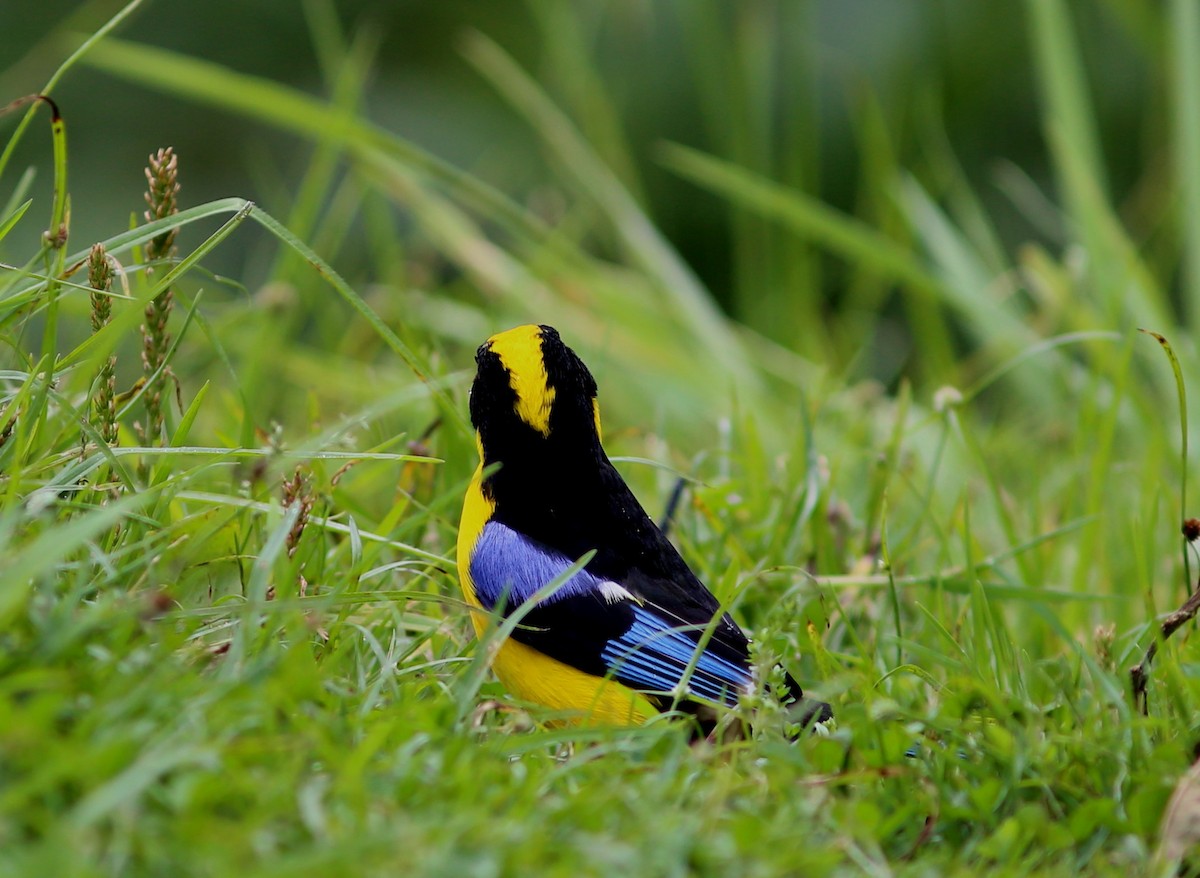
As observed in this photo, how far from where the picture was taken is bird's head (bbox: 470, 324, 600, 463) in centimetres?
246

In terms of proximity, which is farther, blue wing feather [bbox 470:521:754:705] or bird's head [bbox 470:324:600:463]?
bird's head [bbox 470:324:600:463]

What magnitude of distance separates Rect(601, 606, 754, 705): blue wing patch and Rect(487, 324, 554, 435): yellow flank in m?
0.44

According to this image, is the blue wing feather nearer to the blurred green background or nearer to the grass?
the grass

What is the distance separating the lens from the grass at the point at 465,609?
4.55ft

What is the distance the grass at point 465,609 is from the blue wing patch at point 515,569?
0.10 m

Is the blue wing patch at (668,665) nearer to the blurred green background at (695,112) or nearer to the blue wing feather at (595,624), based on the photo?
the blue wing feather at (595,624)

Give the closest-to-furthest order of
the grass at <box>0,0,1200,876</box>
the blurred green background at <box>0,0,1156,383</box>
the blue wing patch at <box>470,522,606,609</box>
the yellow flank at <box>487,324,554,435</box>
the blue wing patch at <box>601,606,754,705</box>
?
the grass at <box>0,0,1200,876</box> → the blue wing patch at <box>601,606,754,705</box> → the blue wing patch at <box>470,522,606,609</box> → the yellow flank at <box>487,324,554,435</box> → the blurred green background at <box>0,0,1156,383</box>

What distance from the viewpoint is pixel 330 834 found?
4.37 ft

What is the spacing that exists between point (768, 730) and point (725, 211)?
525 centimetres

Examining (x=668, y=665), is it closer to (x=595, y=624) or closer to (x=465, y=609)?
(x=595, y=624)

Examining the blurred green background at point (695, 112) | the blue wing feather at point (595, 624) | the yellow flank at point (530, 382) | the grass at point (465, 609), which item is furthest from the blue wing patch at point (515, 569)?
the blurred green background at point (695, 112)

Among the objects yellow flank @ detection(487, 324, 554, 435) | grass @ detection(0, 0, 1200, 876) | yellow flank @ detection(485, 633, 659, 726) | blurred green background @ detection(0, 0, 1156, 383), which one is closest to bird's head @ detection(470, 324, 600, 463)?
yellow flank @ detection(487, 324, 554, 435)

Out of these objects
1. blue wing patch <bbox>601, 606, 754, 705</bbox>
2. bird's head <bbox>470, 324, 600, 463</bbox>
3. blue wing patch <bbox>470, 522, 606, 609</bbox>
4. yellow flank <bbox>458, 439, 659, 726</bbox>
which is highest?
bird's head <bbox>470, 324, 600, 463</bbox>

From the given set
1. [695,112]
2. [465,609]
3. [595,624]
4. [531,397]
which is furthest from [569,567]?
[695,112]
